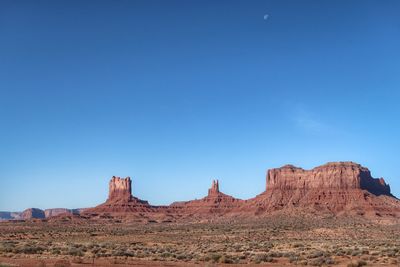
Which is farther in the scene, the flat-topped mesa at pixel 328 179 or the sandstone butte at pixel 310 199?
the flat-topped mesa at pixel 328 179

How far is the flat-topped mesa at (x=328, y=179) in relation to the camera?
154250 millimetres

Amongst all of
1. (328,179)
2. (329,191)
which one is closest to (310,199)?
(329,191)

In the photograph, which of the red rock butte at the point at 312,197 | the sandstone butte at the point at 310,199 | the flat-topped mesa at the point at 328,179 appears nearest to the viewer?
the sandstone butte at the point at 310,199

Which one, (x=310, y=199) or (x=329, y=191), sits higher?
(x=329, y=191)

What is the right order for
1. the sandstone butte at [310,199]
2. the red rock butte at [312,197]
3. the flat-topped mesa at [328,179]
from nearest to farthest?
the sandstone butte at [310,199], the red rock butte at [312,197], the flat-topped mesa at [328,179]

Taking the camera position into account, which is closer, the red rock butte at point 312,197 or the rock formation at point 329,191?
the rock formation at point 329,191

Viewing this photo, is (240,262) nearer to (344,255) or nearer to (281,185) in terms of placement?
(344,255)

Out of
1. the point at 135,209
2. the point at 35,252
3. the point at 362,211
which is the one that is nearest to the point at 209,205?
the point at 135,209

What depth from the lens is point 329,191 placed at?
152000 millimetres

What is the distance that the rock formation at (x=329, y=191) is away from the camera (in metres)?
138

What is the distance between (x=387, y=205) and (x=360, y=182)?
1796 cm

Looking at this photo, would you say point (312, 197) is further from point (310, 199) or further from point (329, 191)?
point (329, 191)

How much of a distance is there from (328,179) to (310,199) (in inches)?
530

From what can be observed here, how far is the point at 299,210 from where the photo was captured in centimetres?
13638
